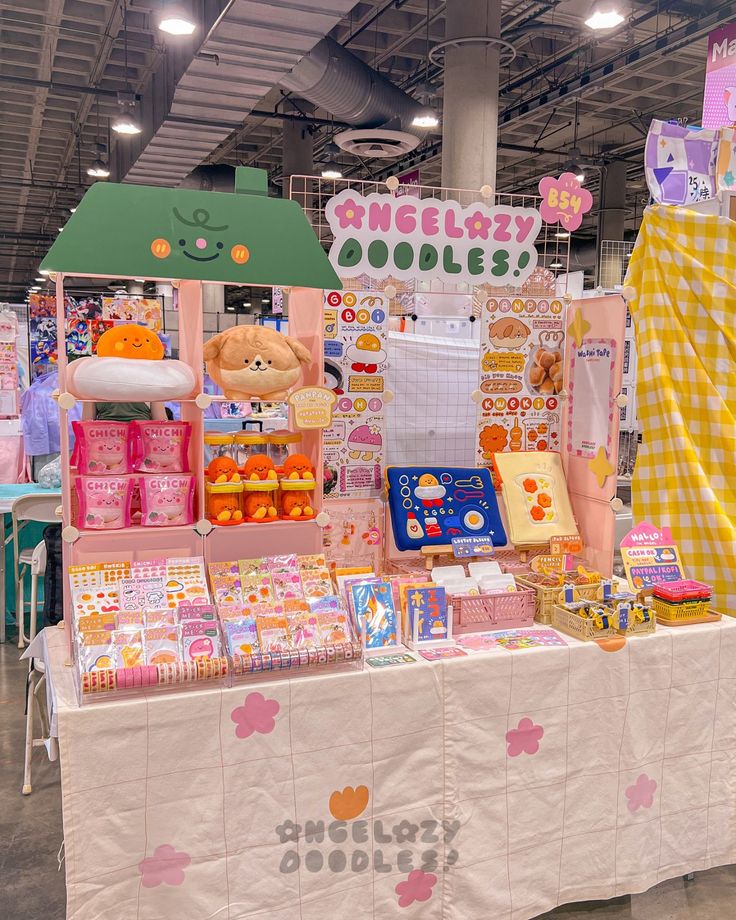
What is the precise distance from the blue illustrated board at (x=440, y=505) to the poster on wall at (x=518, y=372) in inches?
8.9

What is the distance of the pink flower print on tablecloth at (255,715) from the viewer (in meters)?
2.14

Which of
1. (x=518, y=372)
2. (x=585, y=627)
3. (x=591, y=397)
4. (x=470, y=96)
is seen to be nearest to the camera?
(x=585, y=627)

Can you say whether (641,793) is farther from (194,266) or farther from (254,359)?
(194,266)

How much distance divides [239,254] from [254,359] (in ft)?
1.20

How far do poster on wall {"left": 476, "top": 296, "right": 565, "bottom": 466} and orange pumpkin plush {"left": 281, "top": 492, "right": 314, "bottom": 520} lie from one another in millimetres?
980

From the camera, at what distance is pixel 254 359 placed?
2.80 m

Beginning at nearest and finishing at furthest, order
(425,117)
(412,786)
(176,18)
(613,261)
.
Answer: (412,786) < (176,18) < (425,117) < (613,261)

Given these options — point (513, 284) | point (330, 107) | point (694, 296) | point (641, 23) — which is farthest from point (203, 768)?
point (641, 23)

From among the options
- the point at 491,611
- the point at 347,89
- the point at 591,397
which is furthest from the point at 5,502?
the point at 347,89

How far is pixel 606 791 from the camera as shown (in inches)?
101

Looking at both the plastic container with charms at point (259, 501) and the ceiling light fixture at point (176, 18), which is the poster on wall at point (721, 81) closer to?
the plastic container with charms at point (259, 501)

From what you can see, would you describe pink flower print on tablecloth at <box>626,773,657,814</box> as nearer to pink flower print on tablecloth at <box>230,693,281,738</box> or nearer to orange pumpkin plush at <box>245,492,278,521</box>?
pink flower print on tablecloth at <box>230,693,281,738</box>

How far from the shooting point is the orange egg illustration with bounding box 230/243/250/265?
2701 mm

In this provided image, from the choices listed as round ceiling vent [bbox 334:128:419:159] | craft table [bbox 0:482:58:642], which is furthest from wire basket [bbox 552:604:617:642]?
round ceiling vent [bbox 334:128:419:159]
